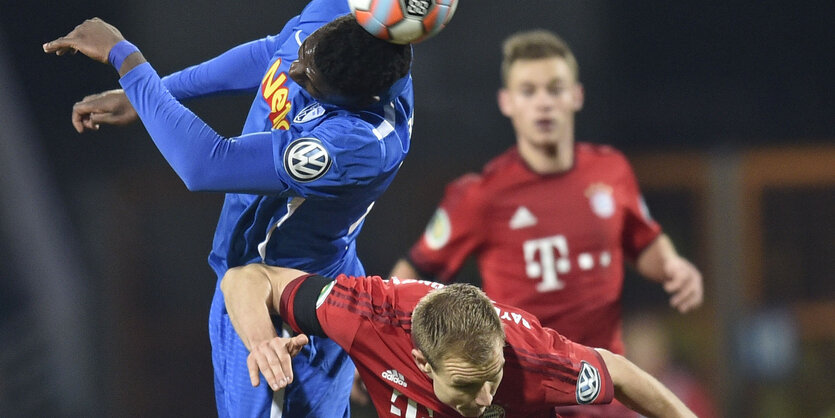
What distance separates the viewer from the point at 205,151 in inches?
84.4

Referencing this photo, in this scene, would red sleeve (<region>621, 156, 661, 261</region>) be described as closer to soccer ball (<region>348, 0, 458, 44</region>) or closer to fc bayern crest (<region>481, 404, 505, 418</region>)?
fc bayern crest (<region>481, 404, 505, 418</region>)

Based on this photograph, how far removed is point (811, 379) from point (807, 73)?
1.70m

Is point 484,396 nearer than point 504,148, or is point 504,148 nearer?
point 484,396

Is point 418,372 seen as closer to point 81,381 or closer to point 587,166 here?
point 587,166

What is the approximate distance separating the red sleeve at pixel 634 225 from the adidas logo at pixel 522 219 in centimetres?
34

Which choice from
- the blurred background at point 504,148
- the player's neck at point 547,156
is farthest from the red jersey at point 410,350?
the blurred background at point 504,148

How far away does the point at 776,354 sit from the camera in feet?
18.7

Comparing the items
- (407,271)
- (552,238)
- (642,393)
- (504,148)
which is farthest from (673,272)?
(504,148)

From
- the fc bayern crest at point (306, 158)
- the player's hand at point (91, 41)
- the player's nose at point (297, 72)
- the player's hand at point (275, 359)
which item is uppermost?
the player's hand at point (91, 41)

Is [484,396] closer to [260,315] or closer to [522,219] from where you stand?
[260,315]

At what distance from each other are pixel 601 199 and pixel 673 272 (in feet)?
1.18

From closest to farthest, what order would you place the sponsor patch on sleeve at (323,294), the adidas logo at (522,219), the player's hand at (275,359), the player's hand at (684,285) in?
the player's hand at (275,359) < the sponsor patch on sleeve at (323,294) < the player's hand at (684,285) < the adidas logo at (522,219)

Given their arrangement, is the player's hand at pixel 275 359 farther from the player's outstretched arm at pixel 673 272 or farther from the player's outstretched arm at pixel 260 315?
the player's outstretched arm at pixel 673 272

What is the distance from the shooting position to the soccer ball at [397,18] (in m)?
2.15
